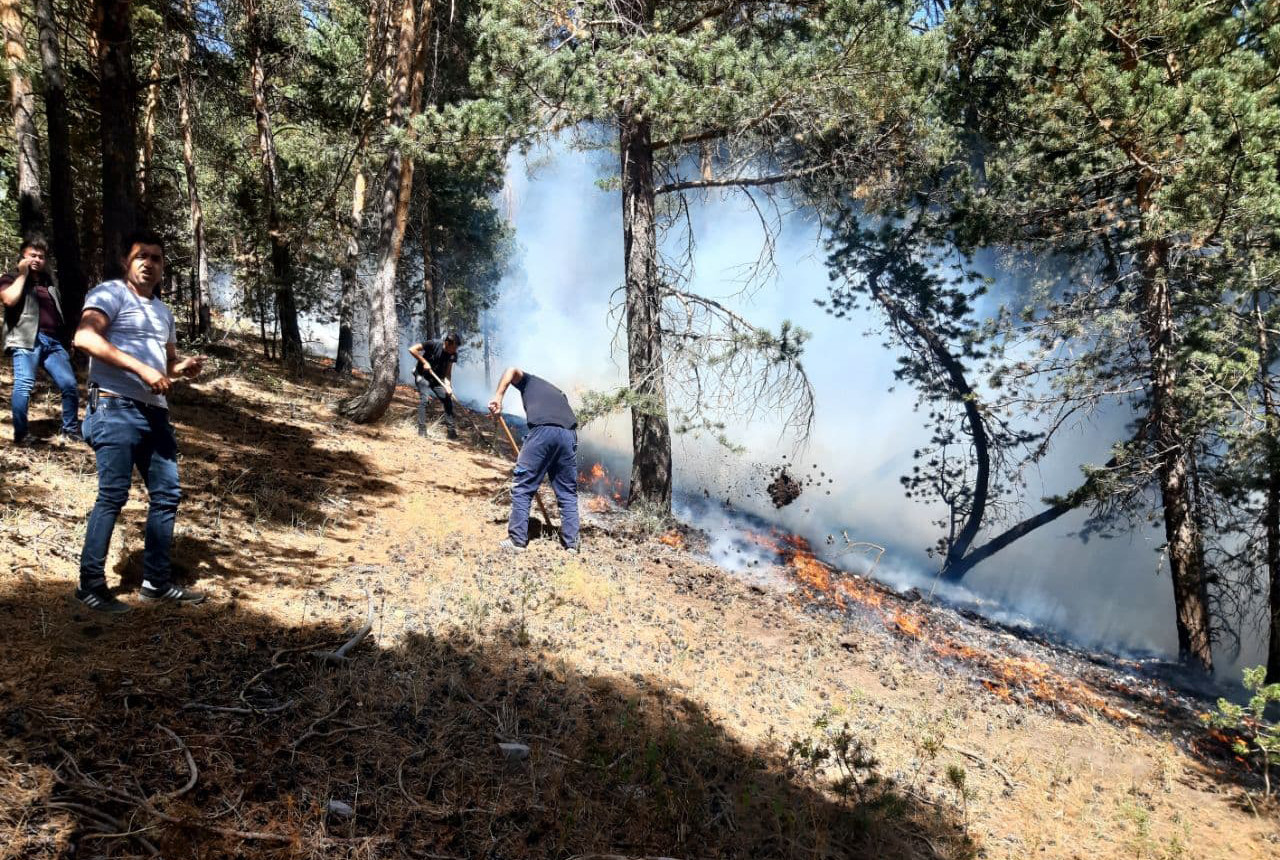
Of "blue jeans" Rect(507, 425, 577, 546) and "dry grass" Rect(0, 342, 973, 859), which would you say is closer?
"dry grass" Rect(0, 342, 973, 859)

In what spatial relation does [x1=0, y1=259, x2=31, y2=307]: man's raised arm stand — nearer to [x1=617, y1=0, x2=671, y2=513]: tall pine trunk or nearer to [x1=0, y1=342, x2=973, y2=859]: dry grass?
[x1=0, y1=342, x2=973, y2=859]: dry grass

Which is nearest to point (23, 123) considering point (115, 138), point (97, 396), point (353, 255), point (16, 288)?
point (115, 138)

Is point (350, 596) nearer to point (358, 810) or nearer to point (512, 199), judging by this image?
point (358, 810)

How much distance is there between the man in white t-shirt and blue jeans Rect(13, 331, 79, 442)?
312 cm

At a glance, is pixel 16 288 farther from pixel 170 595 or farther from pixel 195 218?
pixel 195 218

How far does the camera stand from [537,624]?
4.94m

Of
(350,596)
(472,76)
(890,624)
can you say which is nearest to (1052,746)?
(890,624)

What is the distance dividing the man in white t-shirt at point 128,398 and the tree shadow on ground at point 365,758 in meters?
0.48

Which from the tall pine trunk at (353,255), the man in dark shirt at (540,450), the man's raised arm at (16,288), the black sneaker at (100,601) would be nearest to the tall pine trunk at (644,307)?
the man in dark shirt at (540,450)

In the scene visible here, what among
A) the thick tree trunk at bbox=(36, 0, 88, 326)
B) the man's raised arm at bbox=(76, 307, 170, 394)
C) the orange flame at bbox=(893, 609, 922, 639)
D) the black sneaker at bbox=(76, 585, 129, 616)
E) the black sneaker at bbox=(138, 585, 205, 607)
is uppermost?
the thick tree trunk at bbox=(36, 0, 88, 326)

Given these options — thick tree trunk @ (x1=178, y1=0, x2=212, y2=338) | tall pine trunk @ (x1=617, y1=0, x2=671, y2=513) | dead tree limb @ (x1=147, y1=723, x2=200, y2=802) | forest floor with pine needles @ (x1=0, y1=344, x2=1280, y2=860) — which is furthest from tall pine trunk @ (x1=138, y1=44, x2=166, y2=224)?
dead tree limb @ (x1=147, y1=723, x2=200, y2=802)

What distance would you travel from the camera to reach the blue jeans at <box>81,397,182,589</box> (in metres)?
3.48

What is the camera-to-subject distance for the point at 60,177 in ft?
27.6

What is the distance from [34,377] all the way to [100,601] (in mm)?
3363
